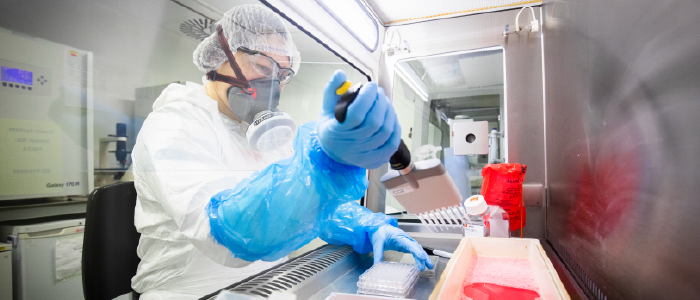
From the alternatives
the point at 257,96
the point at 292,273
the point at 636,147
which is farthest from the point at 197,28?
the point at 636,147

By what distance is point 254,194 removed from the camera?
2.80ft

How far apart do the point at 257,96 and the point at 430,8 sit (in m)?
1.57

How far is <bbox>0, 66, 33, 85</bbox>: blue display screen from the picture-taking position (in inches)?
23.6

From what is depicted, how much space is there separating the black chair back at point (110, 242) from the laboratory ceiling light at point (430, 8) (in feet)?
5.76

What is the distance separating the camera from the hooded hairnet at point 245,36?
3.46 feet

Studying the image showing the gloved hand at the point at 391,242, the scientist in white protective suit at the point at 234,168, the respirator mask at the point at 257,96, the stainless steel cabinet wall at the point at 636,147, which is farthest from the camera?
the gloved hand at the point at 391,242

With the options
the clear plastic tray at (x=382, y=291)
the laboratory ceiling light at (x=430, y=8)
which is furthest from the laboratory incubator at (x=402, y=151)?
the laboratory ceiling light at (x=430, y=8)

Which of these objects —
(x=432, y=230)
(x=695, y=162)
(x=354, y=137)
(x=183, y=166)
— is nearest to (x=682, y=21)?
(x=695, y=162)

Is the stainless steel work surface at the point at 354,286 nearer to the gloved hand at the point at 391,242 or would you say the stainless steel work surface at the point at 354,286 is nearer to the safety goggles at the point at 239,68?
the gloved hand at the point at 391,242

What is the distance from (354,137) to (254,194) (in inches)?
13.3

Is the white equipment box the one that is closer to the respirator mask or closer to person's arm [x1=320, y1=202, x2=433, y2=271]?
the respirator mask

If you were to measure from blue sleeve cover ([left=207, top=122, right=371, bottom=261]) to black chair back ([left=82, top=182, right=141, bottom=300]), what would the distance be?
0.38m

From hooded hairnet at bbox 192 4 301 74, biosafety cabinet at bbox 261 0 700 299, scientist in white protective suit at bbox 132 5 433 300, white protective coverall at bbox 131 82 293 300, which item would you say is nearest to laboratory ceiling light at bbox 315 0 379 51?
biosafety cabinet at bbox 261 0 700 299

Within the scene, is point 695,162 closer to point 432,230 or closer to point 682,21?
point 682,21
